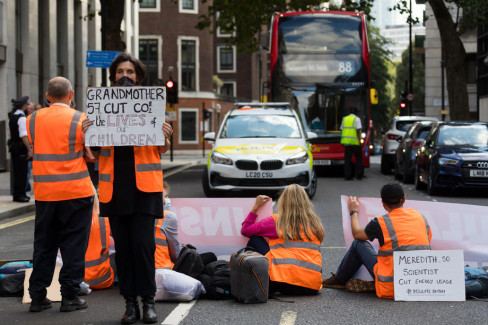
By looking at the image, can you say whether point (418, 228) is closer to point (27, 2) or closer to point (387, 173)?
point (387, 173)

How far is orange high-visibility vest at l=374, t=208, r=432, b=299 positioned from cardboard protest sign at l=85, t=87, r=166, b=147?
2.17 m

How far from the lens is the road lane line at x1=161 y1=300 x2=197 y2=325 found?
599 centimetres

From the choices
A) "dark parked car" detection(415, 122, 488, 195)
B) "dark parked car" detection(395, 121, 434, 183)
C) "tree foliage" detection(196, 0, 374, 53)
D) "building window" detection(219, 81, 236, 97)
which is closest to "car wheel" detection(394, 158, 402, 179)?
"dark parked car" detection(395, 121, 434, 183)

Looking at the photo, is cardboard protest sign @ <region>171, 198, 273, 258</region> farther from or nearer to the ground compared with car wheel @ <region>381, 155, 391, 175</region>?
farther from the ground

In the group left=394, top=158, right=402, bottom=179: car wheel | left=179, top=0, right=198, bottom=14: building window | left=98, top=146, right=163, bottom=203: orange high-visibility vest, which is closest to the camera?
left=98, top=146, right=163, bottom=203: orange high-visibility vest

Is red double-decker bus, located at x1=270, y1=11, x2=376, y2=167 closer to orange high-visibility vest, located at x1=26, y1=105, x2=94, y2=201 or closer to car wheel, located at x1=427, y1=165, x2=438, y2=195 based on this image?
car wheel, located at x1=427, y1=165, x2=438, y2=195

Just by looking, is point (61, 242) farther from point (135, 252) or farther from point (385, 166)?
point (385, 166)

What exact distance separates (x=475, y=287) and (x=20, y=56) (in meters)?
24.0

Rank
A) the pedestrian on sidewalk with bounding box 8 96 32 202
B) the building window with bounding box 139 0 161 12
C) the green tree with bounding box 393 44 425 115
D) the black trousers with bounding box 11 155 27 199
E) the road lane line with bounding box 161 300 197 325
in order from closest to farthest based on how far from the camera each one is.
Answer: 1. the road lane line with bounding box 161 300 197 325
2. the pedestrian on sidewalk with bounding box 8 96 32 202
3. the black trousers with bounding box 11 155 27 199
4. the building window with bounding box 139 0 161 12
5. the green tree with bounding box 393 44 425 115

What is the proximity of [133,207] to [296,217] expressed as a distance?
5.52 feet

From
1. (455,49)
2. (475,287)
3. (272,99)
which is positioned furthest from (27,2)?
(475,287)

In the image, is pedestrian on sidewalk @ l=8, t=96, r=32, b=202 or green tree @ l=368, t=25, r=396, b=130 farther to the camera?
green tree @ l=368, t=25, r=396, b=130

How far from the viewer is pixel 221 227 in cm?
820

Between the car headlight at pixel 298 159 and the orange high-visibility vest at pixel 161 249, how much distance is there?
8464mm
